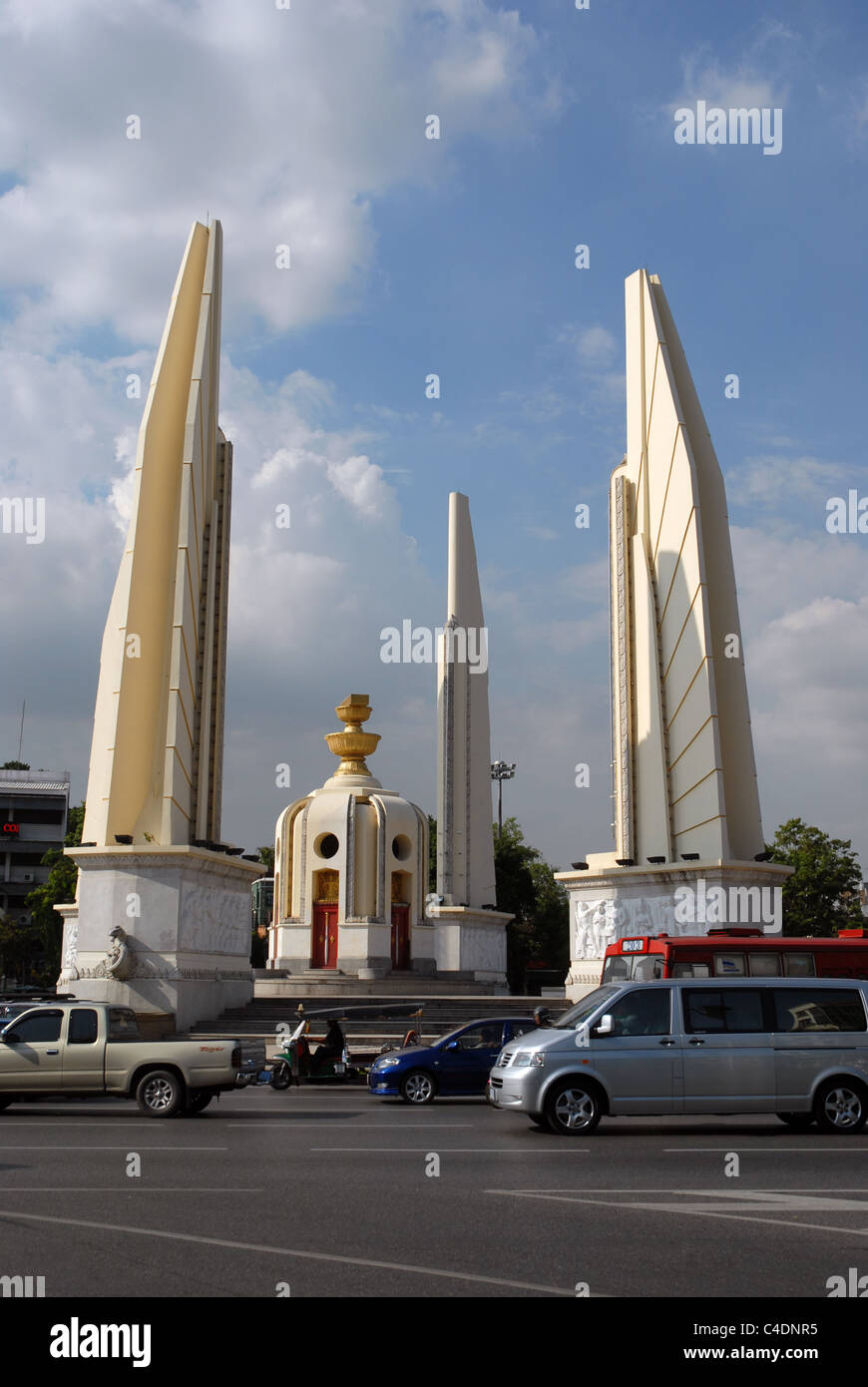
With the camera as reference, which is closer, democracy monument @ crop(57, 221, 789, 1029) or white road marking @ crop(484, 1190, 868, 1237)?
white road marking @ crop(484, 1190, 868, 1237)

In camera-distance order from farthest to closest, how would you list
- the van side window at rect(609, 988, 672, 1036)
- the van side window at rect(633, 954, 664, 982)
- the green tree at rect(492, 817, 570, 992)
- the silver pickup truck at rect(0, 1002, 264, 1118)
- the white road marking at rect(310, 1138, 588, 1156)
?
the green tree at rect(492, 817, 570, 992) < the van side window at rect(633, 954, 664, 982) < the silver pickup truck at rect(0, 1002, 264, 1118) < the van side window at rect(609, 988, 672, 1036) < the white road marking at rect(310, 1138, 588, 1156)

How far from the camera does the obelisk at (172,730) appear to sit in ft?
84.6

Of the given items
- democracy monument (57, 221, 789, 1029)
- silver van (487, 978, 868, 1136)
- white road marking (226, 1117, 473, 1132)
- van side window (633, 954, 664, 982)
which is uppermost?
democracy monument (57, 221, 789, 1029)

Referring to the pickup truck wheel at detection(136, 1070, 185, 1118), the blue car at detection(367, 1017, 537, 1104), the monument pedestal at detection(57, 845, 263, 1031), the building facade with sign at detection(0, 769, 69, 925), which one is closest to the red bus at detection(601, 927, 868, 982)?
Answer: the blue car at detection(367, 1017, 537, 1104)

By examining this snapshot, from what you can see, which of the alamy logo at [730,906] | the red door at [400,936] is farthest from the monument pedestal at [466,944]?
the alamy logo at [730,906]

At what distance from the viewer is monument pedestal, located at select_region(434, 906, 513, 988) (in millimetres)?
41250

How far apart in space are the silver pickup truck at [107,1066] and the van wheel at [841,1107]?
688cm

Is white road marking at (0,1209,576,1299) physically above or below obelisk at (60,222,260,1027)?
below

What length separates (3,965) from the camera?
65000mm

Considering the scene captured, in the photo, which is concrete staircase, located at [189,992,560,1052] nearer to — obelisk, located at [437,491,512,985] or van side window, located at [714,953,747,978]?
van side window, located at [714,953,747,978]

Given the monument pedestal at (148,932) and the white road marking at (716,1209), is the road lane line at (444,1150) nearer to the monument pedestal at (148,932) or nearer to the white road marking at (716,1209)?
the white road marking at (716,1209)
